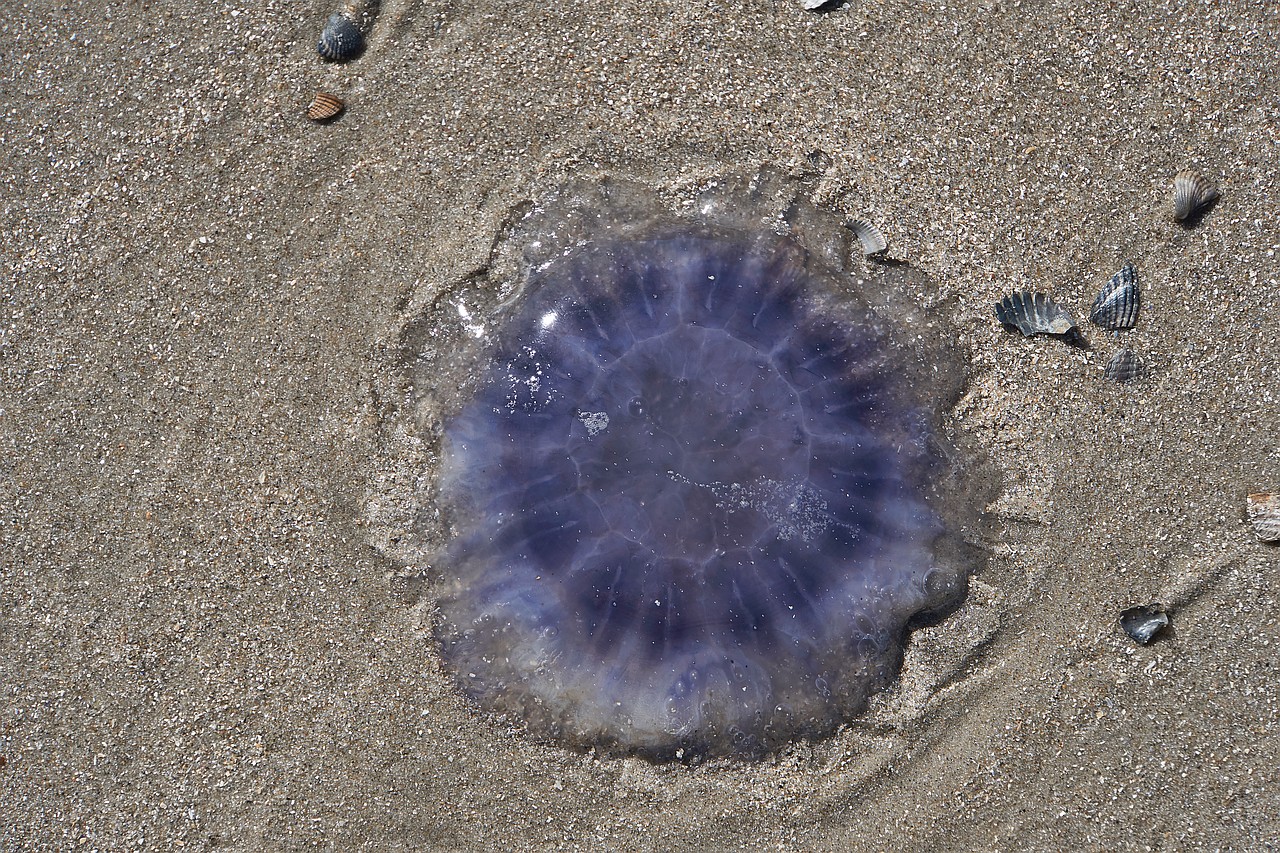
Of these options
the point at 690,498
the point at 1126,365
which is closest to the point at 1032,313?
the point at 1126,365

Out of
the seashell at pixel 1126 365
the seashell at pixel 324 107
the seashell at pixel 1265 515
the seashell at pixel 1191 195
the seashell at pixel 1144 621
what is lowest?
the seashell at pixel 1144 621

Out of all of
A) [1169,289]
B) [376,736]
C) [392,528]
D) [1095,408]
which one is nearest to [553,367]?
[392,528]

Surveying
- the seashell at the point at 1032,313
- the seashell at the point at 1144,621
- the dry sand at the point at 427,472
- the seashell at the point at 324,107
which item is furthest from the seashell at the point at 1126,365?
the seashell at the point at 324,107

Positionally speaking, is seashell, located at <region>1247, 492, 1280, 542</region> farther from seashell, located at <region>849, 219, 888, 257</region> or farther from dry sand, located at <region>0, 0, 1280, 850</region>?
seashell, located at <region>849, 219, 888, 257</region>

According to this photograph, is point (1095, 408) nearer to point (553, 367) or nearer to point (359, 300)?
point (553, 367)

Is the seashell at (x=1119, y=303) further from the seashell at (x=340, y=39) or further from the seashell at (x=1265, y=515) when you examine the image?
the seashell at (x=340, y=39)

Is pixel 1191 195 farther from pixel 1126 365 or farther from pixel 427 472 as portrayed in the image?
pixel 427 472
